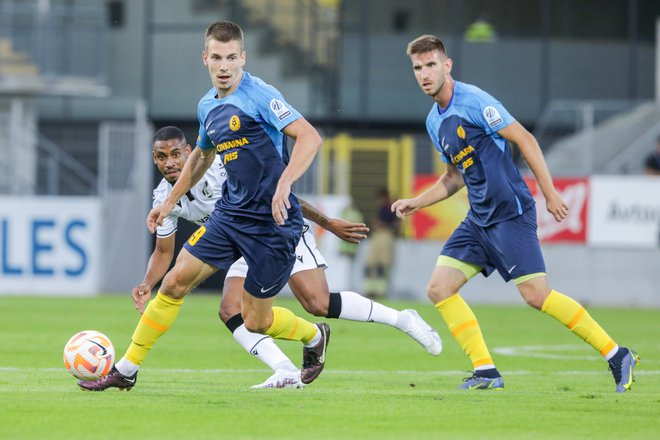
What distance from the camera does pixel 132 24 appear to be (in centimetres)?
3005

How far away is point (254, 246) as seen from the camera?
847 cm

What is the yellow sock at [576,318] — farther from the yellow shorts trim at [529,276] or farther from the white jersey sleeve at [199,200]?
the white jersey sleeve at [199,200]

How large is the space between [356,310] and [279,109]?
6.51 ft

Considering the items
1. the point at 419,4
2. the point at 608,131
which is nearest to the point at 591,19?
the point at 419,4

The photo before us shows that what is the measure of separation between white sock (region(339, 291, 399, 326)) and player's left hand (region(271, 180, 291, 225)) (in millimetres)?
1931

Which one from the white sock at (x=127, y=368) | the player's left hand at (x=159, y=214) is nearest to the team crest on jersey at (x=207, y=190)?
the player's left hand at (x=159, y=214)

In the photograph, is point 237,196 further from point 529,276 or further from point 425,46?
point 529,276

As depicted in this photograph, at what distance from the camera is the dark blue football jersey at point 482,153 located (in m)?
8.92

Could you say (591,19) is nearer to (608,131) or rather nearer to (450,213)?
(608,131)

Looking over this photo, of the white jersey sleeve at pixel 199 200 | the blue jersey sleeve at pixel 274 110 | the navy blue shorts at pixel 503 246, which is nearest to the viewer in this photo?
the blue jersey sleeve at pixel 274 110

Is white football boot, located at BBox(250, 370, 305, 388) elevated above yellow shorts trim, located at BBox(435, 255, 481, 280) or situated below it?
below

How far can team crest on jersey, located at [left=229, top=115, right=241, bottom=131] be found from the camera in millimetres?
8227

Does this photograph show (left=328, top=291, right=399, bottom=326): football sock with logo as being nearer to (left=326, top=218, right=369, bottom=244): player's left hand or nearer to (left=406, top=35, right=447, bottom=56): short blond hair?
(left=326, top=218, right=369, bottom=244): player's left hand

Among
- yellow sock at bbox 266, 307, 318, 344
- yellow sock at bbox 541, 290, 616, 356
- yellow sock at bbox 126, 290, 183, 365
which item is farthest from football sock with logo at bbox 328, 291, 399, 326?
yellow sock at bbox 126, 290, 183, 365
